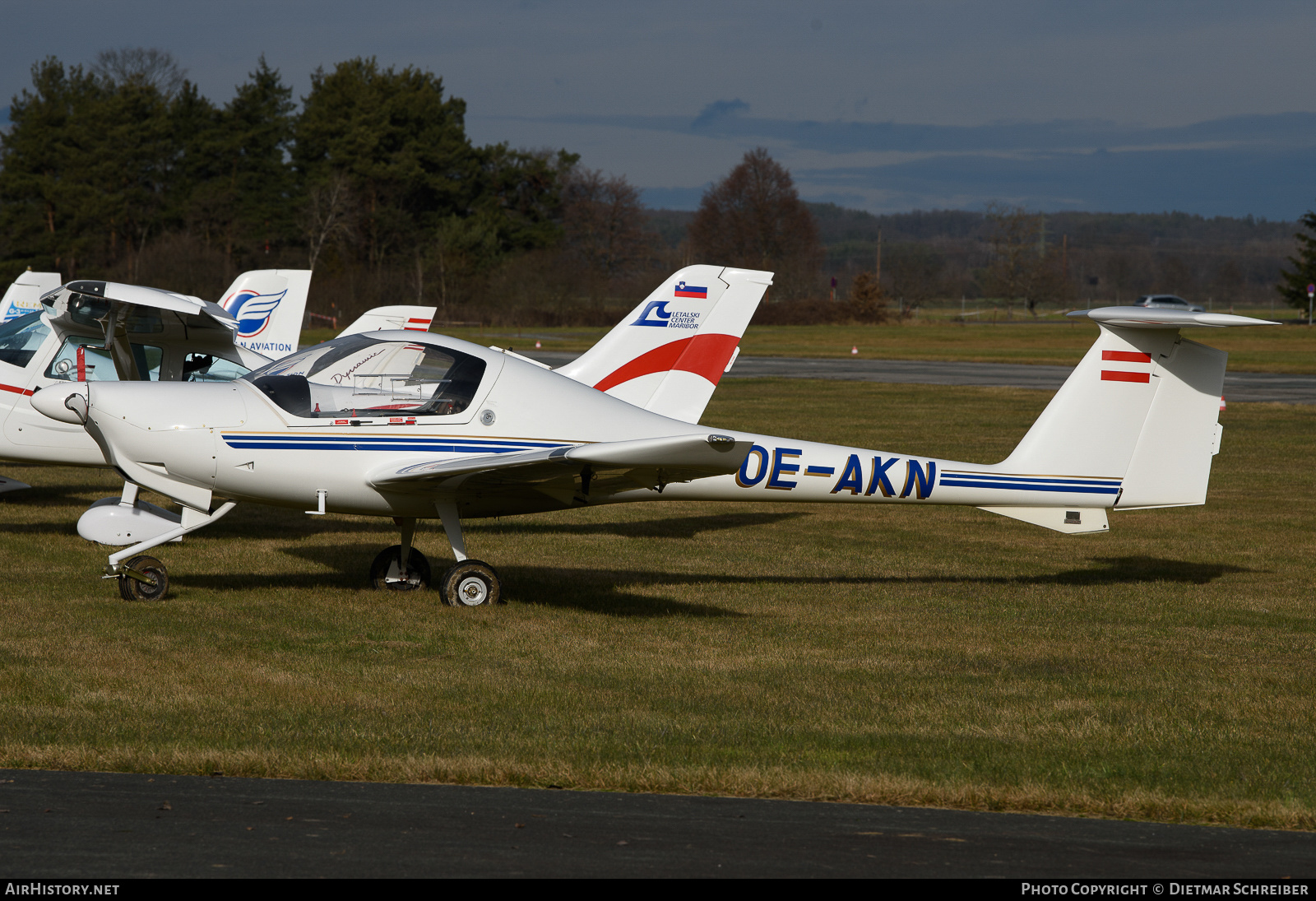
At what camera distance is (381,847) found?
14.5 ft

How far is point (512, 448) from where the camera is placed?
900cm

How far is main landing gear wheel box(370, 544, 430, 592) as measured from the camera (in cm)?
989

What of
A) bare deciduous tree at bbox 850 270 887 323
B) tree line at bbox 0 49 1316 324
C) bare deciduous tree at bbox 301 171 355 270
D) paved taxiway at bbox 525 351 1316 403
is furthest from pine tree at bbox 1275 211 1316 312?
bare deciduous tree at bbox 301 171 355 270

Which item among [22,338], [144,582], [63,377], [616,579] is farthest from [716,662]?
[22,338]

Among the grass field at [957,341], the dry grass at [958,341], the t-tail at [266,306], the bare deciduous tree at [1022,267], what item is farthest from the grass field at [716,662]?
the bare deciduous tree at [1022,267]

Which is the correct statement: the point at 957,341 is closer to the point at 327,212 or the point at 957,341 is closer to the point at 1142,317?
the point at 327,212

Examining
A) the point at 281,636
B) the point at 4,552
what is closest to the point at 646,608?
the point at 281,636

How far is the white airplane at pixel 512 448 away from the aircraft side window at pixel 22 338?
3.61 meters

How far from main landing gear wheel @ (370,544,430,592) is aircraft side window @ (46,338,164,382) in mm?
4057

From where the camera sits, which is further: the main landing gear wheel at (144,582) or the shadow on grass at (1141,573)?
the shadow on grass at (1141,573)

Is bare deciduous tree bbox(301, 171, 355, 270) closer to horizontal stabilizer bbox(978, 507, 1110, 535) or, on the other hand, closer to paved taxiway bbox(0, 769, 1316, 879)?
horizontal stabilizer bbox(978, 507, 1110, 535)

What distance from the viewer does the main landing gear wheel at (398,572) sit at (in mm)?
9891

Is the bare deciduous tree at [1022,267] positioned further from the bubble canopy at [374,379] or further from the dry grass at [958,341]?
the bubble canopy at [374,379]

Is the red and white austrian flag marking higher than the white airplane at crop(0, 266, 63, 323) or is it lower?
lower
